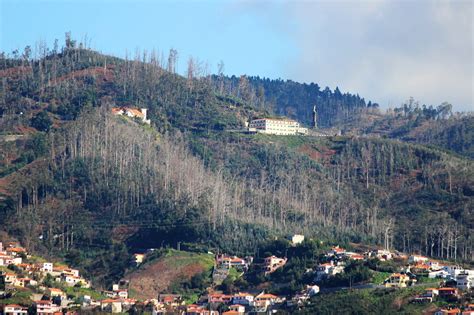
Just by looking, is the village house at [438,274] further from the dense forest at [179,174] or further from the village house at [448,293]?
the dense forest at [179,174]

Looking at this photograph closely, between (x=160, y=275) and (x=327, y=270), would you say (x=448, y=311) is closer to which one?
(x=327, y=270)

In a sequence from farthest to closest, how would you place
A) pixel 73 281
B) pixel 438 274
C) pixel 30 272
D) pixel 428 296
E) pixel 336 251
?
pixel 336 251
pixel 73 281
pixel 30 272
pixel 438 274
pixel 428 296

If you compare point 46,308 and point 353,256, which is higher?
point 353,256

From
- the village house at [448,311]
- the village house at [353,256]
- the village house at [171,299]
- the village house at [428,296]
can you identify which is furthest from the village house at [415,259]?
the village house at [171,299]

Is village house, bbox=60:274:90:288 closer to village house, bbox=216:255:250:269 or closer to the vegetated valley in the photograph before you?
the vegetated valley

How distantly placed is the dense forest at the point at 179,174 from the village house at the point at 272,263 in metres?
5.06

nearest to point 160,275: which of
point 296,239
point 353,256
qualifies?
point 296,239

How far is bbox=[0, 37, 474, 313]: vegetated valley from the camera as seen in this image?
122 metres

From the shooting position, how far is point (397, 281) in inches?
4188

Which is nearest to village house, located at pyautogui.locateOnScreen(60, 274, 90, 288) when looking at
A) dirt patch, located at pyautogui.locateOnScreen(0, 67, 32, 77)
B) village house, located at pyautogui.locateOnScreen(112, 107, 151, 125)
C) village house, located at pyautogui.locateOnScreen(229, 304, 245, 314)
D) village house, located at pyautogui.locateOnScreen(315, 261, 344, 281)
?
village house, located at pyautogui.locateOnScreen(229, 304, 245, 314)

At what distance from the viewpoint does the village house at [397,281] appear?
106 m

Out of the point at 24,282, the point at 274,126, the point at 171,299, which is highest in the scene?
the point at 274,126

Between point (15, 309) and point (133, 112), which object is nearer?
point (15, 309)

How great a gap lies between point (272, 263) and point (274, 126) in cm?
5345
